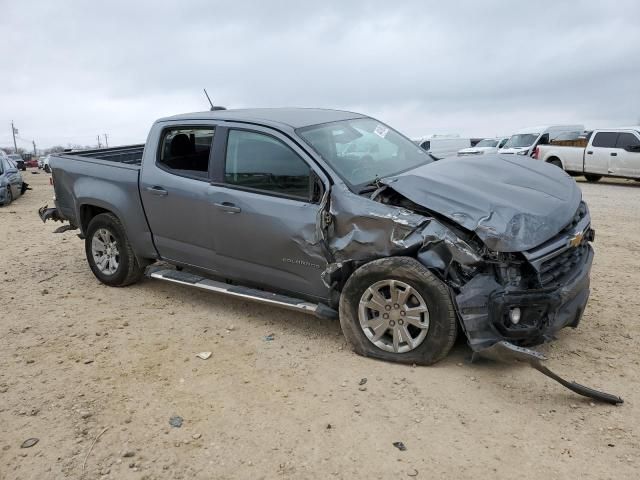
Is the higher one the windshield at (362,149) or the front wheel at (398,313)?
the windshield at (362,149)

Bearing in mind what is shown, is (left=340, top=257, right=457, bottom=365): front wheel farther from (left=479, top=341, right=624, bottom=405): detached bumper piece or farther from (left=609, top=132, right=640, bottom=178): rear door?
(left=609, top=132, right=640, bottom=178): rear door

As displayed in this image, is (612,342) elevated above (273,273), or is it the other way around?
(273,273)

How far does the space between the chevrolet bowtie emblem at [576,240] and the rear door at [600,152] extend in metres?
14.8

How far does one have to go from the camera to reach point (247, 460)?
2.94 meters

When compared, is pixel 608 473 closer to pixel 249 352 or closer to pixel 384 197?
pixel 384 197

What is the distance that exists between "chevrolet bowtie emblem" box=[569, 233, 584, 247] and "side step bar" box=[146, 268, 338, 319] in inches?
68.1

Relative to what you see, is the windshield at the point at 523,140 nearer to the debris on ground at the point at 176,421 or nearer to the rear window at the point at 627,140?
the rear window at the point at 627,140

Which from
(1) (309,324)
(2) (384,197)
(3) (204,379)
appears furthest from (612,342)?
(3) (204,379)

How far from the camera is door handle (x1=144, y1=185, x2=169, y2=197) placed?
5.10 metres

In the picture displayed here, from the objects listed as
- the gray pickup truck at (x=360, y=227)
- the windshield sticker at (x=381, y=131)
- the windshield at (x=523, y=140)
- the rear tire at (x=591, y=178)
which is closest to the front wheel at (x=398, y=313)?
the gray pickup truck at (x=360, y=227)

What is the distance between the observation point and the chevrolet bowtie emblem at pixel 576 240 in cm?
378

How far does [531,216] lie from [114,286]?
14.3 ft

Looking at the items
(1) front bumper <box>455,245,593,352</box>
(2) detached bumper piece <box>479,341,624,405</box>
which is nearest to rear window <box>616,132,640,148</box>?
(1) front bumper <box>455,245,593,352</box>

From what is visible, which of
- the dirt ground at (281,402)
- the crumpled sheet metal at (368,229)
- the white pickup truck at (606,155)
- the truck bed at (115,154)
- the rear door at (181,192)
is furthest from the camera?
the white pickup truck at (606,155)
